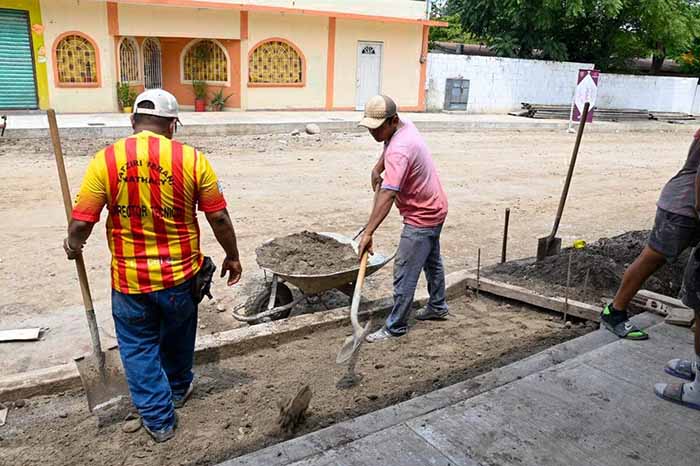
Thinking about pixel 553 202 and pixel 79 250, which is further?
pixel 553 202

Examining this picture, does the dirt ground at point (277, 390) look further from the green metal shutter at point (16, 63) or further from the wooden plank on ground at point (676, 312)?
the green metal shutter at point (16, 63)

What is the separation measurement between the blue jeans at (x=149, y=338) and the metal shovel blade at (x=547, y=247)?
12.3ft

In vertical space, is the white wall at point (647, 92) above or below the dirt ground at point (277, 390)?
above

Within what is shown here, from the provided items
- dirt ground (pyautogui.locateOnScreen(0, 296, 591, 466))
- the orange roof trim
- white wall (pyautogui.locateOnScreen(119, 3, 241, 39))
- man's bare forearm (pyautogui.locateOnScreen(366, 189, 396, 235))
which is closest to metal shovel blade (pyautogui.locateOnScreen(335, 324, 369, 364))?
dirt ground (pyautogui.locateOnScreen(0, 296, 591, 466))

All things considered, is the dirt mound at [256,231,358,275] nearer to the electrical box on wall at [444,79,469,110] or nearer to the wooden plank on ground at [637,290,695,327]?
the wooden plank on ground at [637,290,695,327]

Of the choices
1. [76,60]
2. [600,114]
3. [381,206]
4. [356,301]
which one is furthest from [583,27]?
[356,301]

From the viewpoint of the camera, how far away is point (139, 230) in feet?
10.3

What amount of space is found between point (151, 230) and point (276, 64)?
60.7 feet

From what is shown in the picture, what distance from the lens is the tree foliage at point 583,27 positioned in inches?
986

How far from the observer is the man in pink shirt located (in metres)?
4.23

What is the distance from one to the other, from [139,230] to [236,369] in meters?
1.38

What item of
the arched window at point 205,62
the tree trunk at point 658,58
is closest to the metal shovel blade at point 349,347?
the arched window at point 205,62

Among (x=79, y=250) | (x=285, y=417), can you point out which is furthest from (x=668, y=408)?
(x=79, y=250)

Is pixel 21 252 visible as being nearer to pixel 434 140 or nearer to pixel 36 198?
pixel 36 198
